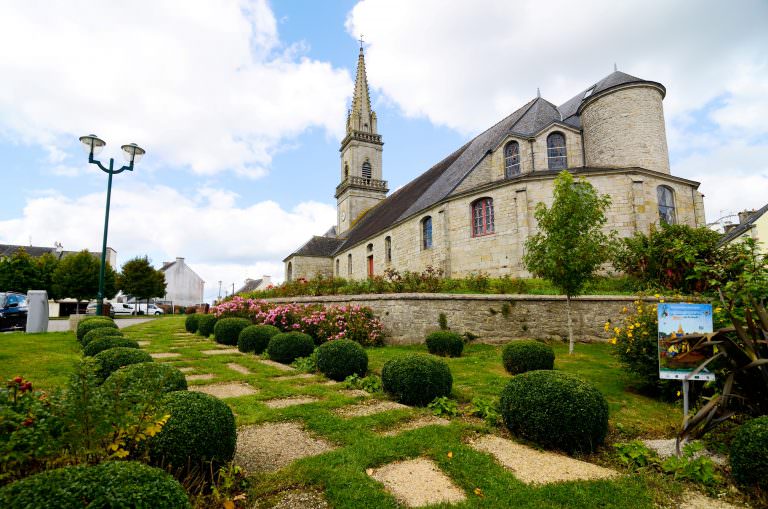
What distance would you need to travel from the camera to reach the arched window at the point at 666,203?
17672 mm

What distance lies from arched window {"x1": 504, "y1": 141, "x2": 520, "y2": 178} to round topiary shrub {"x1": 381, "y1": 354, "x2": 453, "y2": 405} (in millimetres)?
16768

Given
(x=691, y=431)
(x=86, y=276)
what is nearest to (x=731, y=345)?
(x=691, y=431)

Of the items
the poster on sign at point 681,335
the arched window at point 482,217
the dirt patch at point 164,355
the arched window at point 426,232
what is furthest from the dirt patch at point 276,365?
the arched window at point 426,232

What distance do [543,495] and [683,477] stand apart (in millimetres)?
1390

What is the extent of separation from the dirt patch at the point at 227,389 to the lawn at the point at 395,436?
7.3 inches

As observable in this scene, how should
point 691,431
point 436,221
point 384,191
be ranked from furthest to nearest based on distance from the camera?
point 384,191 < point 436,221 < point 691,431

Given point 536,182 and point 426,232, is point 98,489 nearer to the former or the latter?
point 536,182

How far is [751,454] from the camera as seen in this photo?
305 cm

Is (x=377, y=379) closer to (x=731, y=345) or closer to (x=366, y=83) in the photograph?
(x=731, y=345)

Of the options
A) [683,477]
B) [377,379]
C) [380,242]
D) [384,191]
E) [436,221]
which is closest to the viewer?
[683,477]

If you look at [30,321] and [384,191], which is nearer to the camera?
[30,321]

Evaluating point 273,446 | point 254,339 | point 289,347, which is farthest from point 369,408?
point 254,339

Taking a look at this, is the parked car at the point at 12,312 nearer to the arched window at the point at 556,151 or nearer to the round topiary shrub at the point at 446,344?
the round topiary shrub at the point at 446,344

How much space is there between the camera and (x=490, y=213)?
1888cm
